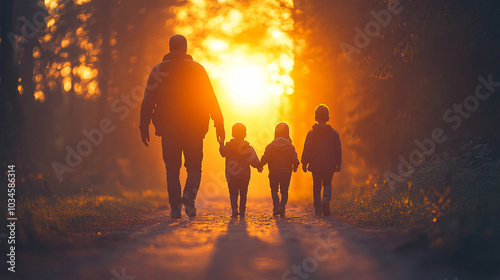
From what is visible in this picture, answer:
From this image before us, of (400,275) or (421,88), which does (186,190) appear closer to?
(400,275)

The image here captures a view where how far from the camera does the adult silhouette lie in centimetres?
854

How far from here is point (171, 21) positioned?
2816cm

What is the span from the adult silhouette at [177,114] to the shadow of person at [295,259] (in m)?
2.37

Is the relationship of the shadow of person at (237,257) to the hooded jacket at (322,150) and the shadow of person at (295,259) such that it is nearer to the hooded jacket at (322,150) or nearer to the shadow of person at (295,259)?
the shadow of person at (295,259)

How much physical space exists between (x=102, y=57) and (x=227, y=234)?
19.9 meters

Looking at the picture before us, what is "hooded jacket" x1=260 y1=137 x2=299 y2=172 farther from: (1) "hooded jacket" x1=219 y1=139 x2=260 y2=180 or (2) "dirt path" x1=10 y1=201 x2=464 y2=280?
(2) "dirt path" x1=10 y1=201 x2=464 y2=280

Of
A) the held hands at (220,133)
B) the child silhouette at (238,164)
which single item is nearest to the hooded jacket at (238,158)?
the child silhouette at (238,164)

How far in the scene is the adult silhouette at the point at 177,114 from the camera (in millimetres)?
8539

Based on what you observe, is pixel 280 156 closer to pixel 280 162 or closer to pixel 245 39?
pixel 280 162

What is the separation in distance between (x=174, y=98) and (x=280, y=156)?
3.08 metres

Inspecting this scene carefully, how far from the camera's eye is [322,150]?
10.8 metres

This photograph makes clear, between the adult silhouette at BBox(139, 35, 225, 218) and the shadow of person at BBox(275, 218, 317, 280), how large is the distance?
2367mm

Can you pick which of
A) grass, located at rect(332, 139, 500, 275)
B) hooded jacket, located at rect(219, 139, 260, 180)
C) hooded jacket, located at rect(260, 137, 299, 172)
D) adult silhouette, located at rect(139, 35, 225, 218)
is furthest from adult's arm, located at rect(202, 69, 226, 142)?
grass, located at rect(332, 139, 500, 275)

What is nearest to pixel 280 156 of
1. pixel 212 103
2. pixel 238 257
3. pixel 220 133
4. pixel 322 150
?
pixel 322 150
